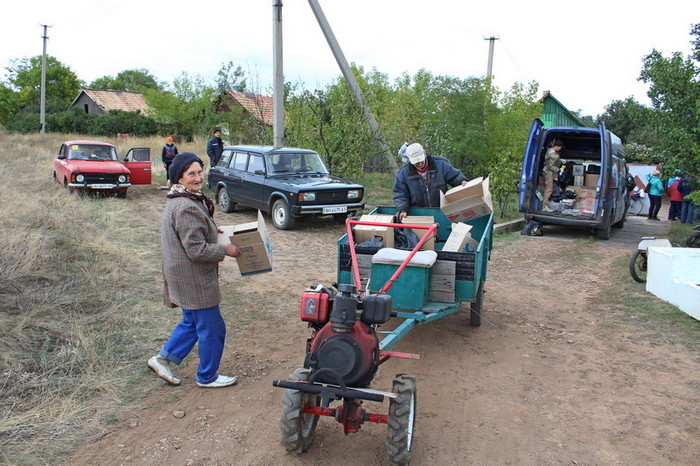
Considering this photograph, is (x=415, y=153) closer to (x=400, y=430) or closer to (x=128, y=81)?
(x=400, y=430)

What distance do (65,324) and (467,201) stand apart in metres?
4.42

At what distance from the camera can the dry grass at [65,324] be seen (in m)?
3.90

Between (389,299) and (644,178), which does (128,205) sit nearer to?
(389,299)

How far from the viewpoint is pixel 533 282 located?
28.4 feet

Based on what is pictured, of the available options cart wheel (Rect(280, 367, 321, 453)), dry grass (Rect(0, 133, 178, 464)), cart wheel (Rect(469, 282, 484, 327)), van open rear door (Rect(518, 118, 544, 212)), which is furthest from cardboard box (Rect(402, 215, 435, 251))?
van open rear door (Rect(518, 118, 544, 212))

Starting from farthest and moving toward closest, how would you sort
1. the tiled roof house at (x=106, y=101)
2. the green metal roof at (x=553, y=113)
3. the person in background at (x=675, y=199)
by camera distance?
the tiled roof house at (x=106, y=101)
the green metal roof at (x=553, y=113)
the person in background at (x=675, y=199)

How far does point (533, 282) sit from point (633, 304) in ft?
5.28

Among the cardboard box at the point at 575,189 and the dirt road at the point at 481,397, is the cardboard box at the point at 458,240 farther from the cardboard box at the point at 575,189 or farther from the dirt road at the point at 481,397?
the cardboard box at the point at 575,189

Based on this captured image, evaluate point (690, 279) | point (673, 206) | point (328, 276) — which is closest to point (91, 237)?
point (328, 276)

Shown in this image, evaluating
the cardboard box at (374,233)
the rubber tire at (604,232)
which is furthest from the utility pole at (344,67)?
the cardboard box at (374,233)

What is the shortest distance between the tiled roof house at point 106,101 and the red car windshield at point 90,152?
40673 millimetres

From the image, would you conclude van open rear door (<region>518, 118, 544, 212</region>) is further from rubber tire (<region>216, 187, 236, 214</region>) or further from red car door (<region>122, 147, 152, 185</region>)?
red car door (<region>122, 147, 152, 185</region>)

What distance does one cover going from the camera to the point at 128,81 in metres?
86.6

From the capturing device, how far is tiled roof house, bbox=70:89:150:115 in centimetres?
5534
